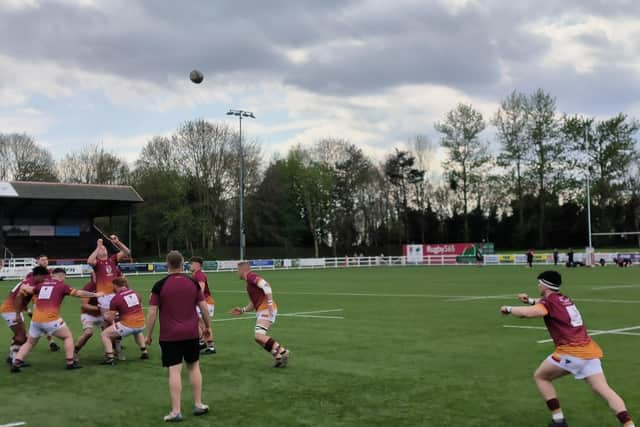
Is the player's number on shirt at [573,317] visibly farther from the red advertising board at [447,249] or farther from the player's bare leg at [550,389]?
the red advertising board at [447,249]

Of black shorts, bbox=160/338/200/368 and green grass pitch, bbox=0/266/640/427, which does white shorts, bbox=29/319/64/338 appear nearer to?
green grass pitch, bbox=0/266/640/427

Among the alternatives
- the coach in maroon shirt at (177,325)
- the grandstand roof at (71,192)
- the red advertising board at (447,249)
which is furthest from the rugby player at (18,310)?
the red advertising board at (447,249)

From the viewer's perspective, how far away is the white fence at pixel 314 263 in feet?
163

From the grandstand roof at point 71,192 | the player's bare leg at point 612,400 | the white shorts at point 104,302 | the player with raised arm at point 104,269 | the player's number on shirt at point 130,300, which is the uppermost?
the grandstand roof at point 71,192

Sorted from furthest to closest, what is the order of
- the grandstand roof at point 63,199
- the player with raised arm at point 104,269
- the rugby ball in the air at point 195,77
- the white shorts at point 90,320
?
the grandstand roof at point 63,199 < the rugby ball in the air at point 195,77 < the player with raised arm at point 104,269 < the white shorts at point 90,320

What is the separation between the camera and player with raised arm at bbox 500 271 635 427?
6859 millimetres

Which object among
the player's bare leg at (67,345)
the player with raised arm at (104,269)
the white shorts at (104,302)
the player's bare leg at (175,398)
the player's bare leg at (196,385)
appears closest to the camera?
the player's bare leg at (175,398)

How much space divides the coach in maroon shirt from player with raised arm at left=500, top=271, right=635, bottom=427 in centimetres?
357

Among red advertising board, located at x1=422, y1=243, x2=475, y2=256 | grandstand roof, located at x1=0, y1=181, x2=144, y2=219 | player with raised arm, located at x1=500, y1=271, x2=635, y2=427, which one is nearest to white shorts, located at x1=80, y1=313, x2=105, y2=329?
player with raised arm, located at x1=500, y1=271, x2=635, y2=427

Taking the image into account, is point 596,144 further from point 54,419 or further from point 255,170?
point 54,419

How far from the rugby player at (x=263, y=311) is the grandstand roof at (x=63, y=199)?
164 feet

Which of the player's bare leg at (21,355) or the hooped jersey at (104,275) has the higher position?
the hooped jersey at (104,275)

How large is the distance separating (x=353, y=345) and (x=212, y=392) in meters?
4.74

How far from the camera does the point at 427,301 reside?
2381 centimetres
